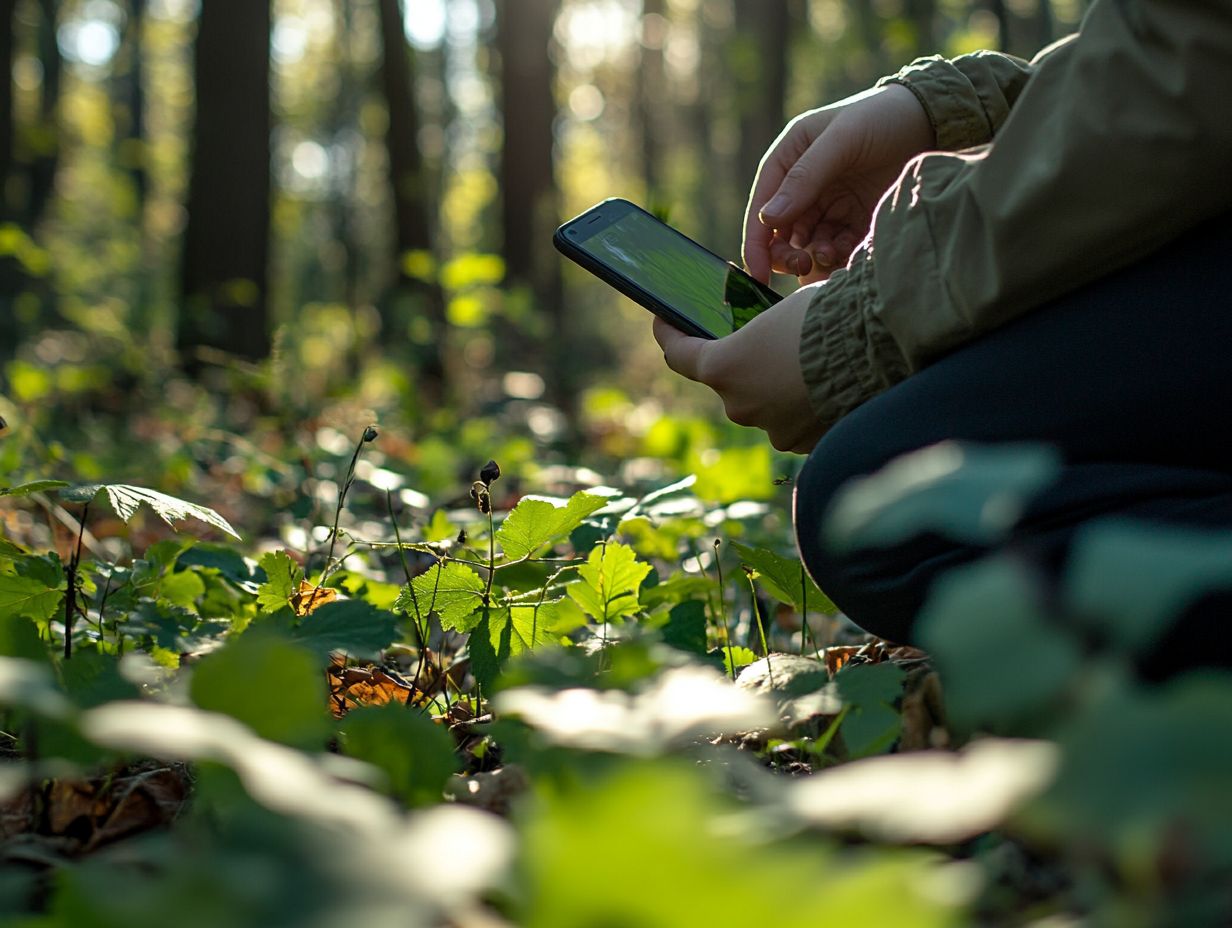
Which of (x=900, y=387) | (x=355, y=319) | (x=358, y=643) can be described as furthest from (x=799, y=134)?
(x=355, y=319)

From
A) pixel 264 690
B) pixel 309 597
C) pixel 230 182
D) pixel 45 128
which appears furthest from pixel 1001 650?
pixel 45 128

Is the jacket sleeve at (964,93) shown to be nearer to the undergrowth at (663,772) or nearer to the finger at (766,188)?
the finger at (766,188)

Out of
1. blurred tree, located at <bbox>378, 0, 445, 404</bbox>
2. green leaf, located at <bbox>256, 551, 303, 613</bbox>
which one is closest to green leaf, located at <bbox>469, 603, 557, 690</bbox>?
green leaf, located at <bbox>256, 551, 303, 613</bbox>

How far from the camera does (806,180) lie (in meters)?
1.91

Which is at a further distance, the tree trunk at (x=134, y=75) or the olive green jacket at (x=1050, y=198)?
the tree trunk at (x=134, y=75)

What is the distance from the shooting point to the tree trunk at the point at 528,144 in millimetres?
9023

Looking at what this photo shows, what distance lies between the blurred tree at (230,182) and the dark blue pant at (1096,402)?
598 cm

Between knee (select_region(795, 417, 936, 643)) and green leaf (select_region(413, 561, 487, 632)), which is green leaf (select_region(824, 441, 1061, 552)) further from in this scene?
green leaf (select_region(413, 561, 487, 632))

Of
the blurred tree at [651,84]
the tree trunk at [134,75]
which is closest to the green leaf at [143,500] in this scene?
the blurred tree at [651,84]

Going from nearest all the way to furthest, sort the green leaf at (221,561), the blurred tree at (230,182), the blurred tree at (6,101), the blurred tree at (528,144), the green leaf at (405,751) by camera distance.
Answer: the green leaf at (405,751), the green leaf at (221,561), the blurred tree at (230,182), the blurred tree at (6,101), the blurred tree at (528,144)

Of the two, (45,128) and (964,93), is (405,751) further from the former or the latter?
(45,128)

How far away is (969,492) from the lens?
63cm

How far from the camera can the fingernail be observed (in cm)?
192

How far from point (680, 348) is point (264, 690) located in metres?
1.09
